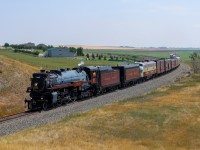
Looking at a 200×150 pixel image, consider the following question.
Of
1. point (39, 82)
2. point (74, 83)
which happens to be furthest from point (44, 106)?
point (74, 83)

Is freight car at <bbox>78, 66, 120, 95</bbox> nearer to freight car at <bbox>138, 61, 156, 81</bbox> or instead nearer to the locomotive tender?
the locomotive tender

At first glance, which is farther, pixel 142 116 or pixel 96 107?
pixel 96 107

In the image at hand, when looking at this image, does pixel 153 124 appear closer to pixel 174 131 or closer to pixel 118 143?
pixel 174 131

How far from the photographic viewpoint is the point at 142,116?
37.7 m

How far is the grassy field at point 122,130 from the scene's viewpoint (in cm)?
2703

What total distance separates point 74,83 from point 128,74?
2367 cm

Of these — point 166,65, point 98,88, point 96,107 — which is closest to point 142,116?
point 96,107

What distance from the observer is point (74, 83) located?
155ft

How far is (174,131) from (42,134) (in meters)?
11.6

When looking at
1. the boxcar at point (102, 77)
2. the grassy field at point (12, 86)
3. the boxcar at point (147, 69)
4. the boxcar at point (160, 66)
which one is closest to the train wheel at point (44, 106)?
the grassy field at point (12, 86)

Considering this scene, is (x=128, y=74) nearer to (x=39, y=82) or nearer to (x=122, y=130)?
(x=39, y=82)

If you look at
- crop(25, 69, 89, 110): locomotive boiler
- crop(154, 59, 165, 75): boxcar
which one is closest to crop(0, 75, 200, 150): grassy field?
crop(25, 69, 89, 110): locomotive boiler

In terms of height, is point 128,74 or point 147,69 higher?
point 128,74

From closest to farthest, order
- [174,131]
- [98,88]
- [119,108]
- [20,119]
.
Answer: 1. [174,131]
2. [20,119]
3. [119,108]
4. [98,88]
